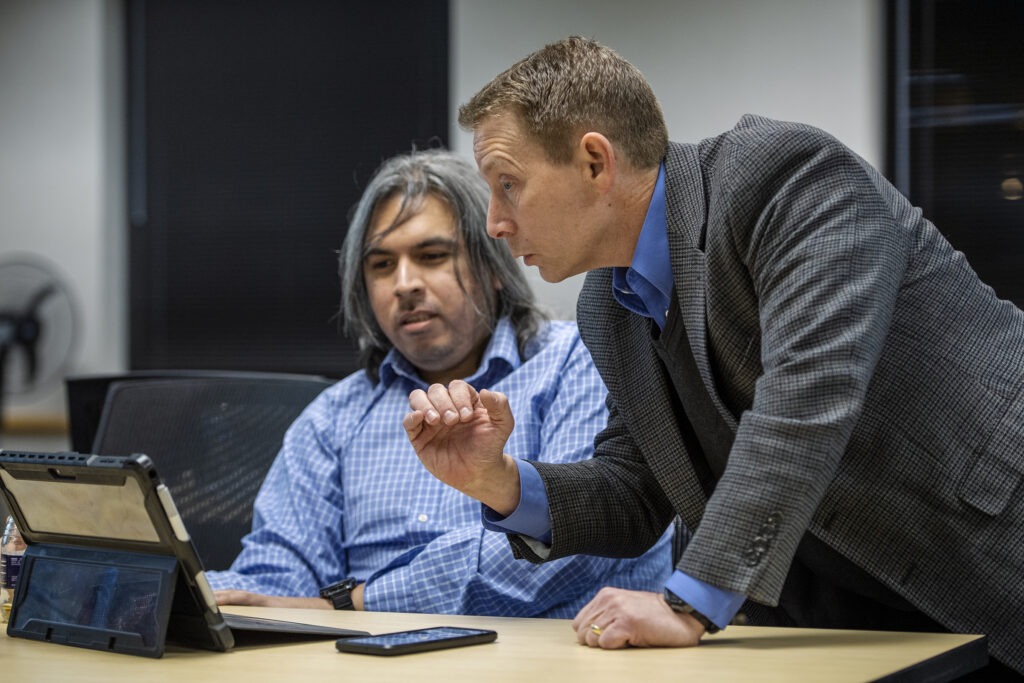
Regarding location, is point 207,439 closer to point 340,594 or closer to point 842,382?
point 340,594

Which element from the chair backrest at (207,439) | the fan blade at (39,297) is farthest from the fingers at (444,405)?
the fan blade at (39,297)

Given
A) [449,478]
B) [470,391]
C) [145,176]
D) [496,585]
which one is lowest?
[496,585]

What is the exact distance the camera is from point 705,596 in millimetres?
1189

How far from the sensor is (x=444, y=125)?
4.35 m

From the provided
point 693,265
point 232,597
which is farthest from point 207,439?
point 693,265

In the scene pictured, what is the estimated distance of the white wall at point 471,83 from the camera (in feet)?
11.8

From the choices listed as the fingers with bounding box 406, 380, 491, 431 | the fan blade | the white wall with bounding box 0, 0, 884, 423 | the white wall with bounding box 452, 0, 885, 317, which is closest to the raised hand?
the fingers with bounding box 406, 380, 491, 431

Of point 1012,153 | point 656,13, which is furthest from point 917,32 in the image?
point 656,13

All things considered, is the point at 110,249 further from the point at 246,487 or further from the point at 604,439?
the point at 604,439

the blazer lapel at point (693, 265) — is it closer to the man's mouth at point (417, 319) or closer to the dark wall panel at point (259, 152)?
the man's mouth at point (417, 319)

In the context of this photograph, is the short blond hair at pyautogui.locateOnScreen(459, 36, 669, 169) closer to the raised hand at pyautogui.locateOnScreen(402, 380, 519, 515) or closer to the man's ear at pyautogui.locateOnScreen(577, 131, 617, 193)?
the man's ear at pyautogui.locateOnScreen(577, 131, 617, 193)

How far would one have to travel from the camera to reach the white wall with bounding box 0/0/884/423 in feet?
11.8

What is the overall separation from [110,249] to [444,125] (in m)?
1.55

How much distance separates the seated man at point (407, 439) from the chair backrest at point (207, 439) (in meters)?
0.10
